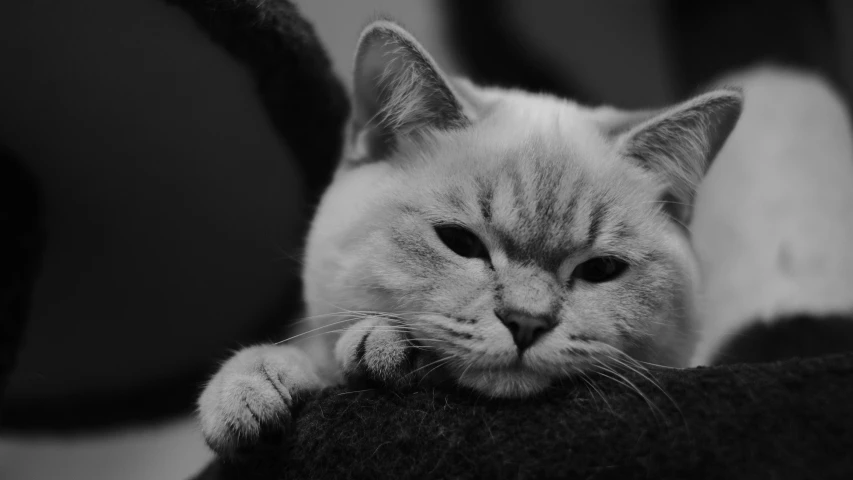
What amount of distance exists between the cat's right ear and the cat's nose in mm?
435

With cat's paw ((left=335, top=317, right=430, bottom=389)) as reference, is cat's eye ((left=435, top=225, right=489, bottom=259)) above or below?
above

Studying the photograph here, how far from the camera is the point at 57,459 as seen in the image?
147 cm

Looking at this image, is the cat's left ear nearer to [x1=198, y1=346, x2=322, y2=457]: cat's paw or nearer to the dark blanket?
the dark blanket

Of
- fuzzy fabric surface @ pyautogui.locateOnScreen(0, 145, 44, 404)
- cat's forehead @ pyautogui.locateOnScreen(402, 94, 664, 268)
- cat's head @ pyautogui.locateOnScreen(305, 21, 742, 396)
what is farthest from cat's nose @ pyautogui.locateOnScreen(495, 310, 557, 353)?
fuzzy fabric surface @ pyautogui.locateOnScreen(0, 145, 44, 404)

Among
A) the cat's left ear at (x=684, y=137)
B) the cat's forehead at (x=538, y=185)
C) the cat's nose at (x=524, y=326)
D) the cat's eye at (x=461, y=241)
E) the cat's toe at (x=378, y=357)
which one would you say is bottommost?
the cat's toe at (x=378, y=357)

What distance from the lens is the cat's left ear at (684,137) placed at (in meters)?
1.06

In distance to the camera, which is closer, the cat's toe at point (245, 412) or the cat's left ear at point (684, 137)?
the cat's toe at point (245, 412)

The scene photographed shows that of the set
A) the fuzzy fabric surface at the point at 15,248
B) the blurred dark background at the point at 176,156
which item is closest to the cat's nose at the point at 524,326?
the blurred dark background at the point at 176,156

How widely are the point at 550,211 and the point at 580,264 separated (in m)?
0.11

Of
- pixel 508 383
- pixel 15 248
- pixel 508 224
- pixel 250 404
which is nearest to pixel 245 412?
pixel 250 404

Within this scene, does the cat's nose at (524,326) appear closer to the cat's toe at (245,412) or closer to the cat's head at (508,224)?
the cat's head at (508,224)

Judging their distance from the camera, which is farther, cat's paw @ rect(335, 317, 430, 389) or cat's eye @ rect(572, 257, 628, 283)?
cat's eye @ rect(572, 257, 628, 283)

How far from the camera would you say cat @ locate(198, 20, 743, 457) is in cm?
86

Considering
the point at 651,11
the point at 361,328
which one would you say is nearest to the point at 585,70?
the point at 651,11
